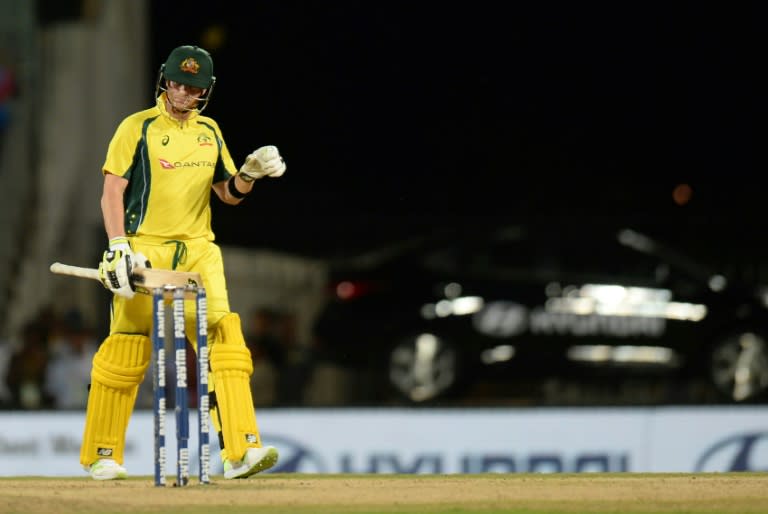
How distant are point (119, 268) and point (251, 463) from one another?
2.95 feet

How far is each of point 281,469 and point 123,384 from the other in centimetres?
390

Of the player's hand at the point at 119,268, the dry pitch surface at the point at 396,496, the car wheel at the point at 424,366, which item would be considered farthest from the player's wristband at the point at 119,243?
the car wheel at the point at 424,366

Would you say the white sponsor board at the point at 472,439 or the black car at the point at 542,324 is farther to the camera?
the black car at the point at 542,324

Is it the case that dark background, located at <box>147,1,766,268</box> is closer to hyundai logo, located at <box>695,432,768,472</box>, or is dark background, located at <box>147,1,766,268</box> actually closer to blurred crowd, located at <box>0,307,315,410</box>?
blurred crowd, located at <box>0,307,315,410</box>

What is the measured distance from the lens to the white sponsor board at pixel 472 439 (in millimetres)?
10633

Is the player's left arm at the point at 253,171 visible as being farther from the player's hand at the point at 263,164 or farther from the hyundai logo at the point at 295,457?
the hyundai logo at the point at 295,457

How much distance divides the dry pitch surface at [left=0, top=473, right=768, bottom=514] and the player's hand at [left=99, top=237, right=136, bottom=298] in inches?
28.7

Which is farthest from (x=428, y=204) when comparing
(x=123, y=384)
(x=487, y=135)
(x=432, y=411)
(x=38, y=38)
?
(x=123, y=384)

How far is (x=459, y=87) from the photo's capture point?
1966 centimetres

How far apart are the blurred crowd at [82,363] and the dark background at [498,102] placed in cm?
632

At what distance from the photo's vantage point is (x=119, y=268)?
21.0 feet

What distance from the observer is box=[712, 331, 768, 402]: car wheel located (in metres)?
12.3

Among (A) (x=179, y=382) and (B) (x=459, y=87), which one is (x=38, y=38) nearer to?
(B) (x=459, y=87)

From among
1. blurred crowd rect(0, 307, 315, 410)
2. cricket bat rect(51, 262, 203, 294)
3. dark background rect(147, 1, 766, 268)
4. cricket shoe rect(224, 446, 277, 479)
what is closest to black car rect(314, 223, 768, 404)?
blurred crowd rect(0, 307, 315, 410)
